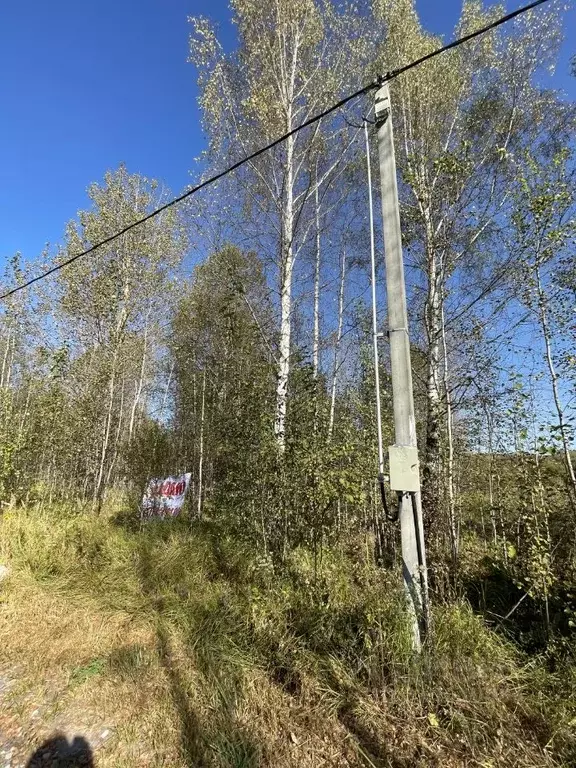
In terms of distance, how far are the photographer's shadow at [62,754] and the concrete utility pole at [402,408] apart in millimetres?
2023

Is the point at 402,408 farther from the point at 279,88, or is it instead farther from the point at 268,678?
the point at 279,88

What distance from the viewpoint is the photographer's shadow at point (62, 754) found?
2225 millimetres

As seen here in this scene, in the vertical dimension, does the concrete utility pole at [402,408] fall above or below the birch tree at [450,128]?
below

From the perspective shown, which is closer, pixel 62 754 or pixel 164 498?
pixel 62 754

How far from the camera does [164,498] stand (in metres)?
7.20

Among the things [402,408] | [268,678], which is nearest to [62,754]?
[268,678]

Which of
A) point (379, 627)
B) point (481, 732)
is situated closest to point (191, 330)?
point (379, 627)

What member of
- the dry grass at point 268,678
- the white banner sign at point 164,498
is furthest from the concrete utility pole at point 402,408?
the white banner sign at point 164,498

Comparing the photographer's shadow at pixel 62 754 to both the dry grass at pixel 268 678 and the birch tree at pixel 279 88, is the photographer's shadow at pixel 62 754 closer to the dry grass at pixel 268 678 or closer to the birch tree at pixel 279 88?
the dry grass at pixel 268 678

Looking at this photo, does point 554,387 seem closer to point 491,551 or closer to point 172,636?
point 491,551

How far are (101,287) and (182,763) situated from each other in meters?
9.07

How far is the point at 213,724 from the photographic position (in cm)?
237

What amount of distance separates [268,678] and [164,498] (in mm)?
4949

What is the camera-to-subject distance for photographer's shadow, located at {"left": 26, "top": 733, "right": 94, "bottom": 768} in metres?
2.22
